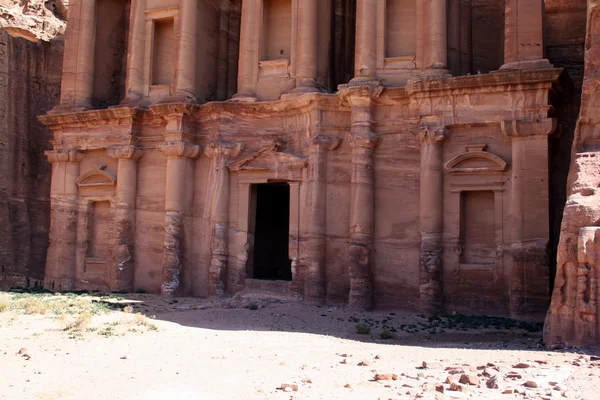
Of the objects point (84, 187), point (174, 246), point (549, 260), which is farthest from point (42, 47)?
point (549, 260)

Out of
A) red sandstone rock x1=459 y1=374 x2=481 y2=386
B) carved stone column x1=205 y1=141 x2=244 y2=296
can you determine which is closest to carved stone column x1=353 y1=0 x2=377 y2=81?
carved stone column x1=205 y1=141 x2=244 y2=296

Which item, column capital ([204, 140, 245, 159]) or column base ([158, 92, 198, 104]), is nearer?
column capital ([204, 140, 245, 159])

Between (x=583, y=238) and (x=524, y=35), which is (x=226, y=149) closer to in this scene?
(x=524, y=35)

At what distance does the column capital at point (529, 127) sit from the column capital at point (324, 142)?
13.7ft

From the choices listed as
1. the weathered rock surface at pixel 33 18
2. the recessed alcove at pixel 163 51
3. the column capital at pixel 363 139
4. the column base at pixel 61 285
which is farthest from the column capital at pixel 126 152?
the weathered rock surface at pixel 33 18

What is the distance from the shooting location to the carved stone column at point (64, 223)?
20.5 metres

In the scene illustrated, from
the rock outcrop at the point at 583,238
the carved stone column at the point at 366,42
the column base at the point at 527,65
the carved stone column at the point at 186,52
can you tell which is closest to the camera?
the rock outcrop at the point at 583,238

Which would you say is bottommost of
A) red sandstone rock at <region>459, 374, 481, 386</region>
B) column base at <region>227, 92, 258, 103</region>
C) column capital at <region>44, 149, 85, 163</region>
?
red sandstone rock at <region>459, 374, 481, 386</region>

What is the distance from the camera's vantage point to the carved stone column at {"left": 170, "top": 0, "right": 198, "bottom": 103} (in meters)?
19.3

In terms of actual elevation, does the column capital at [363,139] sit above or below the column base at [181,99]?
below

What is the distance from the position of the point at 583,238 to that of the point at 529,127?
5289 mm

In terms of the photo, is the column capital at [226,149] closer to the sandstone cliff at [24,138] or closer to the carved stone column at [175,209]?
the carved stone column at [175,209]

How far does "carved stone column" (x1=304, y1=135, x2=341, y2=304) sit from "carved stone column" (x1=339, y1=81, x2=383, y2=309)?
2.71ft

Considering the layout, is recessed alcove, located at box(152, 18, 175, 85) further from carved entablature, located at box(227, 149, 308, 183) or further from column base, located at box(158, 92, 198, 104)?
carved entablature, located at box(227, 149, 308, 183)
